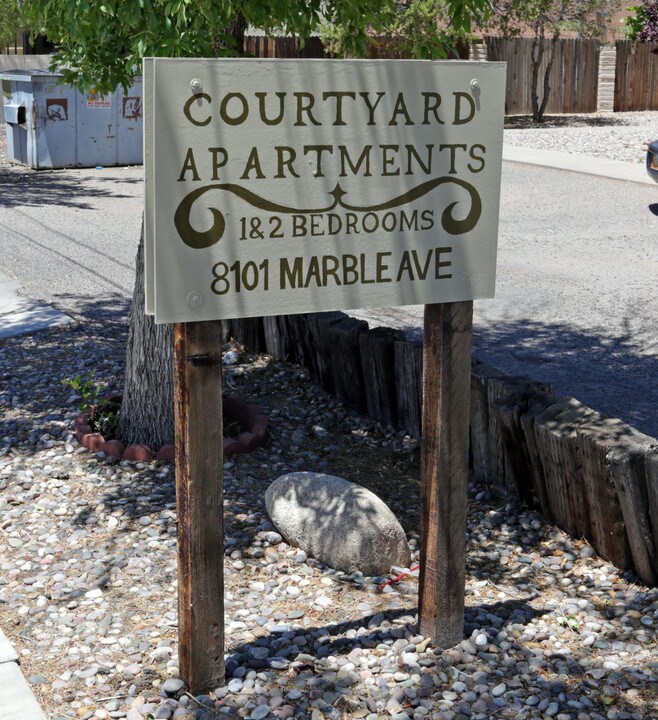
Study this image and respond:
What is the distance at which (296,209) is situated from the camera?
3.37 m

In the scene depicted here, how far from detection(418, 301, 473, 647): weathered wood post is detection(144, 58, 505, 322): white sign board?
155 mm

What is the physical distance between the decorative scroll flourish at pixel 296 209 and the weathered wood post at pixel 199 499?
10.8 inches

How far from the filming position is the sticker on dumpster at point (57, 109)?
16859 millimetres

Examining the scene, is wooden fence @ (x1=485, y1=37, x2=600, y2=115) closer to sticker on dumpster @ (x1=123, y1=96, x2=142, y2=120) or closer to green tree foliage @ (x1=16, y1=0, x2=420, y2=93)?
sticker on dumpster @ (x1=123, y1=96, x2=142, y2=120)

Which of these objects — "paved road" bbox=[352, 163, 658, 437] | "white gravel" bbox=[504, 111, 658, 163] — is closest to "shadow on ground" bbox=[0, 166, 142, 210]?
"paved road" bbox=[352, 163, 658, 437]

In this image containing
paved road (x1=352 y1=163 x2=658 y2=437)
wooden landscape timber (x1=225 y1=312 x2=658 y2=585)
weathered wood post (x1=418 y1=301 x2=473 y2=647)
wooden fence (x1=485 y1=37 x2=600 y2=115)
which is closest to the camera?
weathered wood post (x1=418 y1=301 x2=473 y2=647)

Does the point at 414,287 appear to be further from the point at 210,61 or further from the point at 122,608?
the point at 122,608

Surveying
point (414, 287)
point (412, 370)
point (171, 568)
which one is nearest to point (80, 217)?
point (412, 370)

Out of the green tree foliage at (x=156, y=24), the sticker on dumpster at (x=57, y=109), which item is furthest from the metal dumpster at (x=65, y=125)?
the green tree foliage at (x=156, y=24)

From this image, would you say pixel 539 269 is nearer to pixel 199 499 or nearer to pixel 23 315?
pixel 23 315

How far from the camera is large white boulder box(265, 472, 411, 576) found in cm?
443

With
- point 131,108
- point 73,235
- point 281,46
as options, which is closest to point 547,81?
point 281,46

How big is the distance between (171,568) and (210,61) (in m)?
2.19

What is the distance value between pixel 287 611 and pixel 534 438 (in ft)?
4.48
